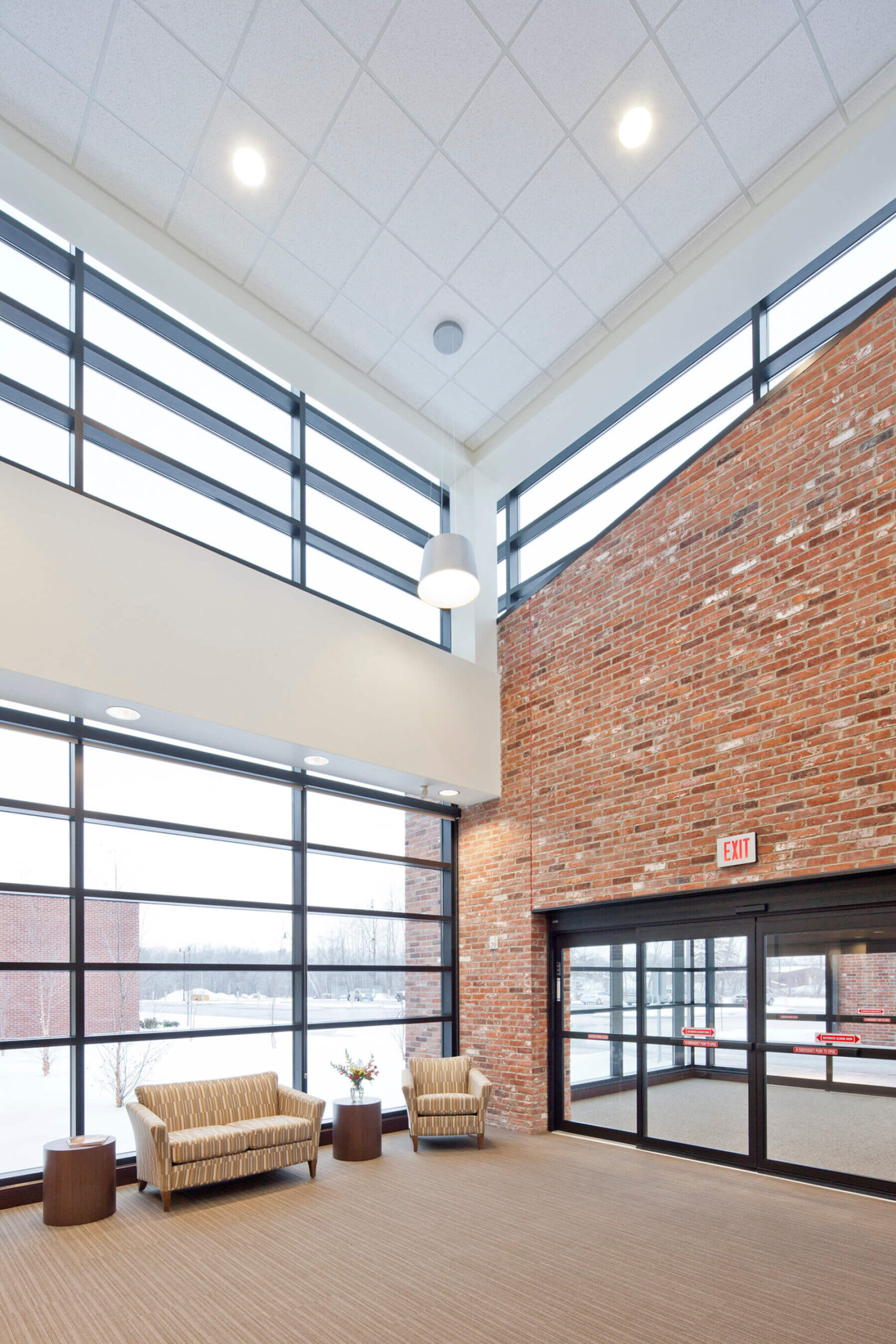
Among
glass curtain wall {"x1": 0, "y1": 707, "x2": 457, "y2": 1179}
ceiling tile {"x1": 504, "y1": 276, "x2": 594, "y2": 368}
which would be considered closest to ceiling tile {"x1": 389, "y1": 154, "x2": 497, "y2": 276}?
ceiling tile {"x1": 504, "y1": 276, "x2": 594, "y2": 368}

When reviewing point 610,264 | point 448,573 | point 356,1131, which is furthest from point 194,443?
point 356,1131

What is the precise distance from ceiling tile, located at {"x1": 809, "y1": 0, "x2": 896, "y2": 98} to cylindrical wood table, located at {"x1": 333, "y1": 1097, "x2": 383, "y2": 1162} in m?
8.02

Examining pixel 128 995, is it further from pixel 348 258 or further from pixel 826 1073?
pixel 348 258

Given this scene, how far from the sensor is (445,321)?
7.30m

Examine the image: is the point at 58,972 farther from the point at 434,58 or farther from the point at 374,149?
the point at 434,58

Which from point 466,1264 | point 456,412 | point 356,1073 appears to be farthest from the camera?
point 456,412

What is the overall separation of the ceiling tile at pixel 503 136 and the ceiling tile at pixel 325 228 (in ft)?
2.88

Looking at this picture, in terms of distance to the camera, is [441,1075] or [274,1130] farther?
[441,1075]

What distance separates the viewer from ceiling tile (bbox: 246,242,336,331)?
6.71 m

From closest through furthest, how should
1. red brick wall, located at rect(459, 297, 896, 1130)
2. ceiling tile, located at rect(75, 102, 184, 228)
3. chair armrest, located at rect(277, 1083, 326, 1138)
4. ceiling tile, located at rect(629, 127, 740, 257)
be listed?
ceiling tile, located at rect(75, 102, 184, 228) → red brick wall, located at rect(459, 297, 896, 1130) → ceiling tile, located at rect(629, 127, 740, 257) → chair armrest, located at rect(277, 1083, 326, 1138)

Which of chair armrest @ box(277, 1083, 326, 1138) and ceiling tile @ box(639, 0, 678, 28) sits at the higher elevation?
ceiling tile @ box(639, 0, 678, 28)

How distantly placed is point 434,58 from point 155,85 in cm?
177

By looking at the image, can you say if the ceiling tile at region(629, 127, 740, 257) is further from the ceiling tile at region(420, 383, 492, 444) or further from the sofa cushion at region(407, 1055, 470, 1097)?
the sofa cushion at region(407, 1055, 470, 1097)

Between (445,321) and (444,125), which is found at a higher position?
(444,125)
